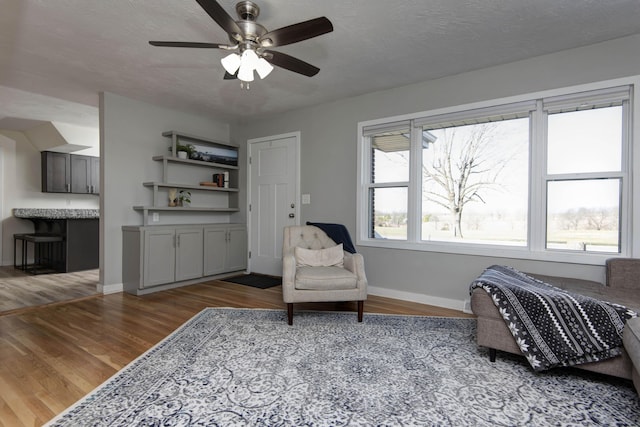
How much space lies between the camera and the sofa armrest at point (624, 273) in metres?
2.36

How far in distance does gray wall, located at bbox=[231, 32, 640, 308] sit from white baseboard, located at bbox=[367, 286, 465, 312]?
0.03 ft

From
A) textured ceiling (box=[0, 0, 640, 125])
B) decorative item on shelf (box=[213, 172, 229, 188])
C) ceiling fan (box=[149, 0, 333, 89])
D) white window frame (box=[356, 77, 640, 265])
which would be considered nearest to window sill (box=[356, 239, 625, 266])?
white window frame (box=[356, 77, 640, 265])

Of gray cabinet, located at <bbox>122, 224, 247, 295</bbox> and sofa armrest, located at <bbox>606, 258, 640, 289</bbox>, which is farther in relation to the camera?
gray cabinet, located at <bbox>122, 224, 247, 295</bbox>

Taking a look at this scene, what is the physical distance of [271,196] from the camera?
4.85 metres

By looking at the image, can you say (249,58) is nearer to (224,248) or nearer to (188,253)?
(188,253)

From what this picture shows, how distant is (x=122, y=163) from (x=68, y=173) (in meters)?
3.15

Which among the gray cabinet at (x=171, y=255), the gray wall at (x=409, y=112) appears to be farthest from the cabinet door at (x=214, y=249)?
the gray wall at (x=409, y=112)

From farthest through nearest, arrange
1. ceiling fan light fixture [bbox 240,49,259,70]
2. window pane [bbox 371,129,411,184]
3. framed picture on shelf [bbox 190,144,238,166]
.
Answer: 1. framed picture on shelf [bbox 190,144,238,166]
2. window pane [bbox 371,129,411,184]
3. ceiling fan light fixture [bbox 240,49,259,70]

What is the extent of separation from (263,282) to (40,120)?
14.9 ft

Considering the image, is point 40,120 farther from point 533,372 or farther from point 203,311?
point 533,372

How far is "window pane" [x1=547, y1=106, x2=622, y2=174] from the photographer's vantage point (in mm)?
2688

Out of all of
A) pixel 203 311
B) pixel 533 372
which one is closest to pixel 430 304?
pixel 533 372

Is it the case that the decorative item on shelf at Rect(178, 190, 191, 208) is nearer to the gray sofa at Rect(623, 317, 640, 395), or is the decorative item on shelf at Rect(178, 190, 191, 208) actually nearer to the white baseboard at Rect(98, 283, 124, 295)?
the white baseboard at Rect(98, 283, 124, 295)

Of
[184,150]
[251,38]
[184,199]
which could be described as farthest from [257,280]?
[251,38]
